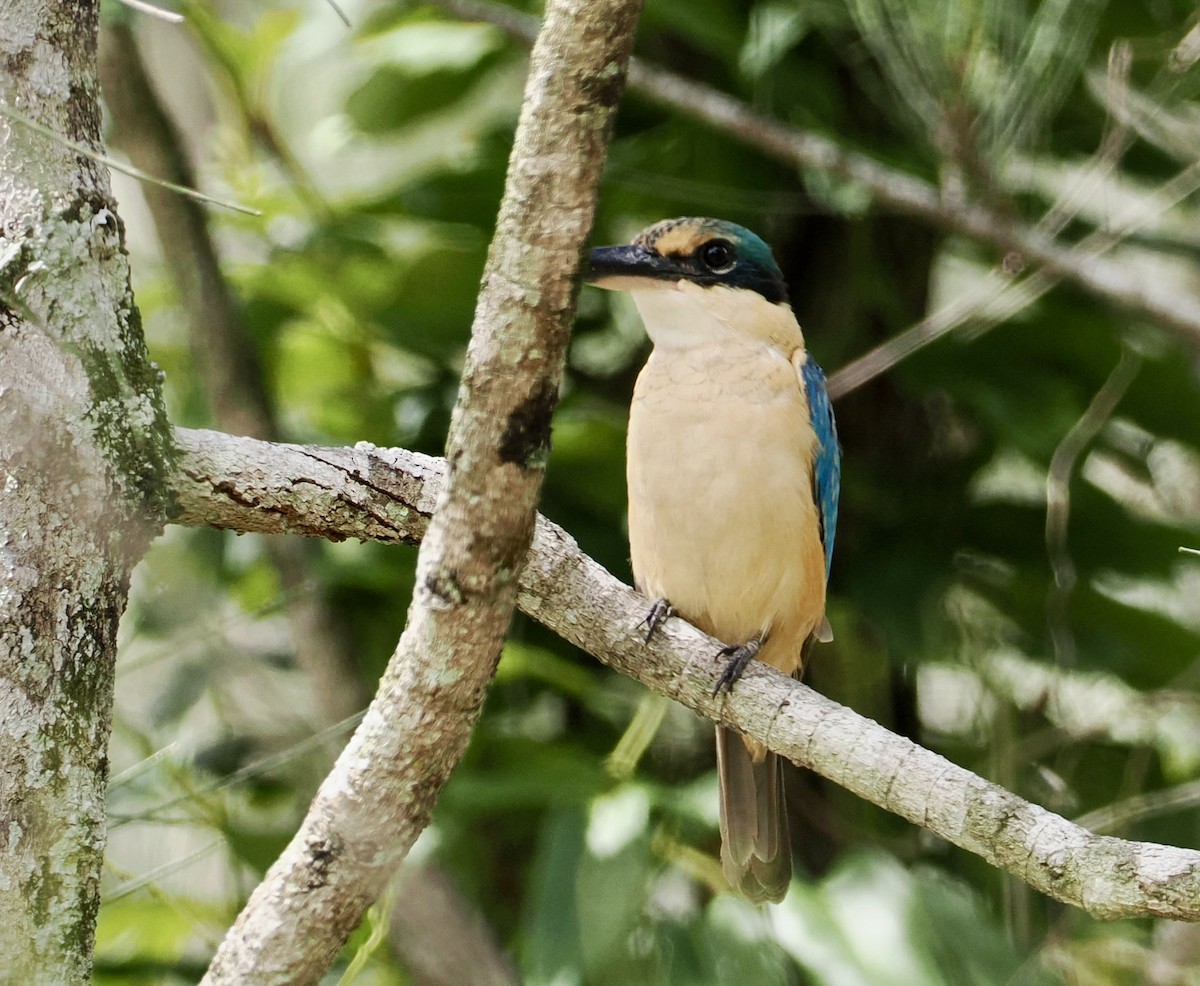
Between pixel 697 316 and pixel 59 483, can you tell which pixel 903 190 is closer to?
pixel 697 316

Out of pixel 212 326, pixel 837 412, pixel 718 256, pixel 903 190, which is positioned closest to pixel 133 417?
pixel 718 256

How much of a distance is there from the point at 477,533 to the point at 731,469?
1.43 metres

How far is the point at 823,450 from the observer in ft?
9.06

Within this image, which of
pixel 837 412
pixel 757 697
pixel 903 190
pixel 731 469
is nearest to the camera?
pixel 757 697

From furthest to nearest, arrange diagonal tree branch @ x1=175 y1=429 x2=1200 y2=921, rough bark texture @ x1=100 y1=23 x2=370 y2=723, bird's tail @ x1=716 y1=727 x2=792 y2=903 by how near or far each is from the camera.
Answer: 1. rough bark texture @ x1=100 y1=23 x2=370 y2=723
2. bird's tail @ x1=716 y1=727 x2=792 y2=903
3. diagonal tree branch @ x1=175 y1=429 x2=1200 y2=921

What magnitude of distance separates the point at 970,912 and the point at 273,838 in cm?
153

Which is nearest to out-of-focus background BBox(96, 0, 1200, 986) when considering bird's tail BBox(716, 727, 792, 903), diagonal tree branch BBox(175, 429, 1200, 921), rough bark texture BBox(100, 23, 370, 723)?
rough bark texture BBox(100, 23, 370, 723)

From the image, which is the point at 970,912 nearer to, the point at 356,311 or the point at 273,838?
the point at 273,838

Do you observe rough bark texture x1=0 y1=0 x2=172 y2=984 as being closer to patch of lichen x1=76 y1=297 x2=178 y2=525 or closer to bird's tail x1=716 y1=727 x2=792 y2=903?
patch of lichen x1=76 y1=297 x2=178 y2=525

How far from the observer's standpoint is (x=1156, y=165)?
12.2 feet

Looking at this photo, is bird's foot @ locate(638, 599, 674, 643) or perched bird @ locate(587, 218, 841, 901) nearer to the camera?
bird's foot @ locate(638, 599, 674, 643)

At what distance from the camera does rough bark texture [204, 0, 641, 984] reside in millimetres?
1153

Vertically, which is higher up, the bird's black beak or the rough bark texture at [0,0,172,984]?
the rough bark texture at [0,0,172,984]

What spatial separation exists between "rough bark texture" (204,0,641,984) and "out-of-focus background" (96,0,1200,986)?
4.56 ft
